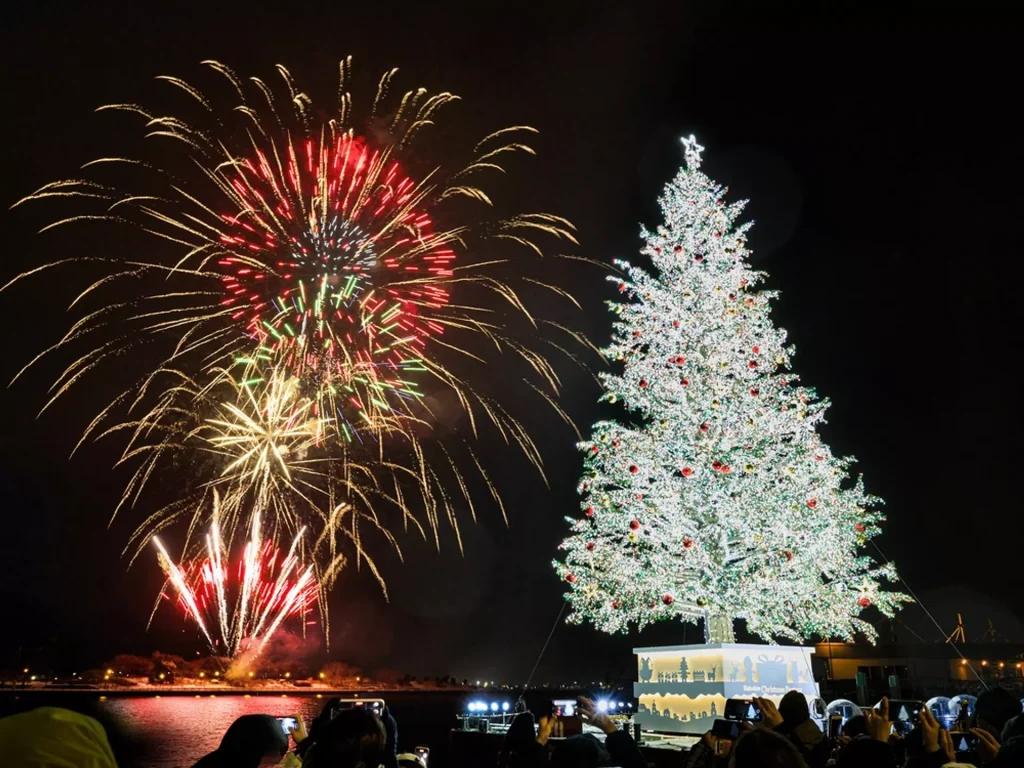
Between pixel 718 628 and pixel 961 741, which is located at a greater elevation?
pixel 718 628

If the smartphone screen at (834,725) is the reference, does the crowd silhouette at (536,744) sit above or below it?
above

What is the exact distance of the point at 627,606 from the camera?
1809cm

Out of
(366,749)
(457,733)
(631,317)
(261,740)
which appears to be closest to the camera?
(366,749)

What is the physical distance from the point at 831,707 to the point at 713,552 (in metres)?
4.59

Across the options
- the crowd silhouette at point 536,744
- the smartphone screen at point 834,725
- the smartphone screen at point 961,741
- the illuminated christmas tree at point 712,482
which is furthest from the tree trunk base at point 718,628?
the crowd silhouette at point 536,744

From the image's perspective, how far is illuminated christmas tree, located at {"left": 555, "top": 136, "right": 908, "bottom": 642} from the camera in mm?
16750

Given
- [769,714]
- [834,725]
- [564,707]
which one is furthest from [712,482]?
[769,714]

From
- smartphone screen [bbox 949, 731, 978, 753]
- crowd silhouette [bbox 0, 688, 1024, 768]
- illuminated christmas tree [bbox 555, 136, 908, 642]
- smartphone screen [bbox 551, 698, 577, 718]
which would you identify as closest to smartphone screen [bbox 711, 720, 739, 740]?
crowd silhouette [bbox 0, 688, 1024, 768]

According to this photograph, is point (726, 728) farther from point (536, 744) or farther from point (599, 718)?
point (536, 744)

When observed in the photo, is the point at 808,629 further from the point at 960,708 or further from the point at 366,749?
the point at 366,749

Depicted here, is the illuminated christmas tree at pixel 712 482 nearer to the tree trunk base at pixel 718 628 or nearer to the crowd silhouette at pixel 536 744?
the tree trunk base at pixel 718 628

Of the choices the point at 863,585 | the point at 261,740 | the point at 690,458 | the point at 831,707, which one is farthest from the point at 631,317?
the point at 261,740

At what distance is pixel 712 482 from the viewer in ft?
57.0

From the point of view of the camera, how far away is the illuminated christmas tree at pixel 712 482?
55.0 feet
